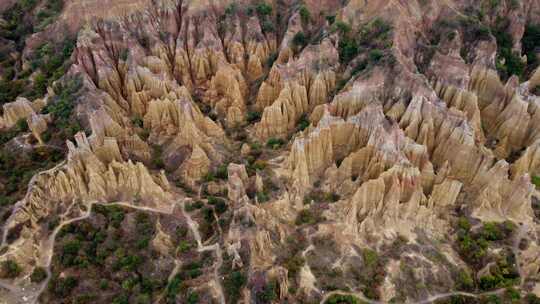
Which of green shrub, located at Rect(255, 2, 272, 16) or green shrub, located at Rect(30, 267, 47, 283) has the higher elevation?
green shrub, located at Rect(255, 2, 272, 16)

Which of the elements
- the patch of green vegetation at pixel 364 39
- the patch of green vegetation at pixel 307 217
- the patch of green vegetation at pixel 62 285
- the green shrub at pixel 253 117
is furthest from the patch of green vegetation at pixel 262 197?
the patch of green vegetation at pixel 364 39

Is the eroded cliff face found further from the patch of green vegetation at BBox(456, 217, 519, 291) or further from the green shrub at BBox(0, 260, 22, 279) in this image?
the green shrub at BBox(0, 260, 22, 279)

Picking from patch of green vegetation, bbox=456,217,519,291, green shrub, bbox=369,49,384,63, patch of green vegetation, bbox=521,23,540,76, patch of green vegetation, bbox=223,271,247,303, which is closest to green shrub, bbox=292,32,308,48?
green shrub, bbox=369,49,384,63

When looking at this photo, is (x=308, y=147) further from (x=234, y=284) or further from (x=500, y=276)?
(x=500, y=276)

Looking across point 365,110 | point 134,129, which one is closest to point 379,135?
point 365,110

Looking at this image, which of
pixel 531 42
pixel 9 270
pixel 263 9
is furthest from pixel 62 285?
pixel 531 42

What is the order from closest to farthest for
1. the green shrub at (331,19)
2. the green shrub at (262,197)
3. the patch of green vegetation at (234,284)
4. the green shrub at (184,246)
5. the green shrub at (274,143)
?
the patch of green vegetation at (234,284), the green shrub at (184,246), the green shrub at (262,197), the green shrub at (274,143), the green shrub at (331,19)

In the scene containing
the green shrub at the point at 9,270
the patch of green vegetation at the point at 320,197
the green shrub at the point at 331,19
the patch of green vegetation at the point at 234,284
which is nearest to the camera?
the patch of green vegetation at the point at 234,284

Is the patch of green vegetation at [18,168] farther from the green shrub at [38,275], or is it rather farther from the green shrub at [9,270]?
the green shrub at [38,275]
